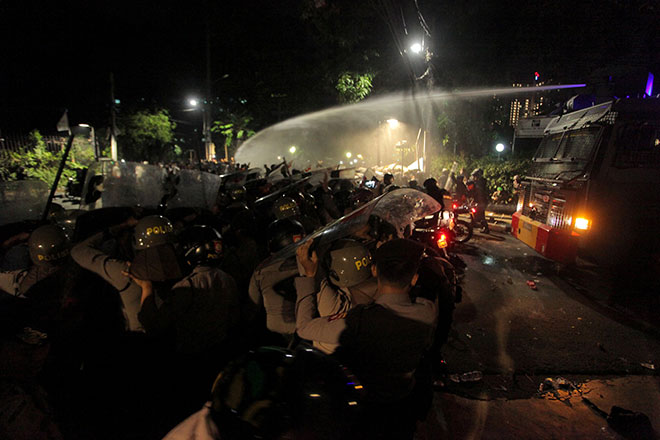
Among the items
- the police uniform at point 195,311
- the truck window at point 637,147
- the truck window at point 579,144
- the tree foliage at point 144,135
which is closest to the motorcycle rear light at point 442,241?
the truck window at point 579,144

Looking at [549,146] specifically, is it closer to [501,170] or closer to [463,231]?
[463,231]

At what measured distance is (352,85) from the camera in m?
16.5

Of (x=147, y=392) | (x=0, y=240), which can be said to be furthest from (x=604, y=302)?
(x=0, y=240)

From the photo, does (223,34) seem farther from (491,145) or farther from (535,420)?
(535,420)

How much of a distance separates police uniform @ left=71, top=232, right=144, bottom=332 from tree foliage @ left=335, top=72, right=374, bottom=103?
14876 mm

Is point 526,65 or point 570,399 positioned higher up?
point 526,65

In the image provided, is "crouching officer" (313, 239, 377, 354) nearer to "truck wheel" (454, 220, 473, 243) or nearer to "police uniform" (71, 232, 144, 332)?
"police uniform" (71, 232, 144, 332)

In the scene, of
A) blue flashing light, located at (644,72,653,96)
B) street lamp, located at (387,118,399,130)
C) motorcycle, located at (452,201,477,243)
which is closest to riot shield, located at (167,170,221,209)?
motorcycle, located at (452,201,477,243)

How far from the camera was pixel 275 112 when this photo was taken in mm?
25062

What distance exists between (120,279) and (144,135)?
25480 mm

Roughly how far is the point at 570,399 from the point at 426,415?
5.12 feet

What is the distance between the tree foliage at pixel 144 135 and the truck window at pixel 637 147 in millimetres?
24148

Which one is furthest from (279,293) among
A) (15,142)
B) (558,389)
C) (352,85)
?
(352,85)

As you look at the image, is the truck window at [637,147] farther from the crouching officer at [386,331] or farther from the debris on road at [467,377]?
the crouching officer at [386,331]
